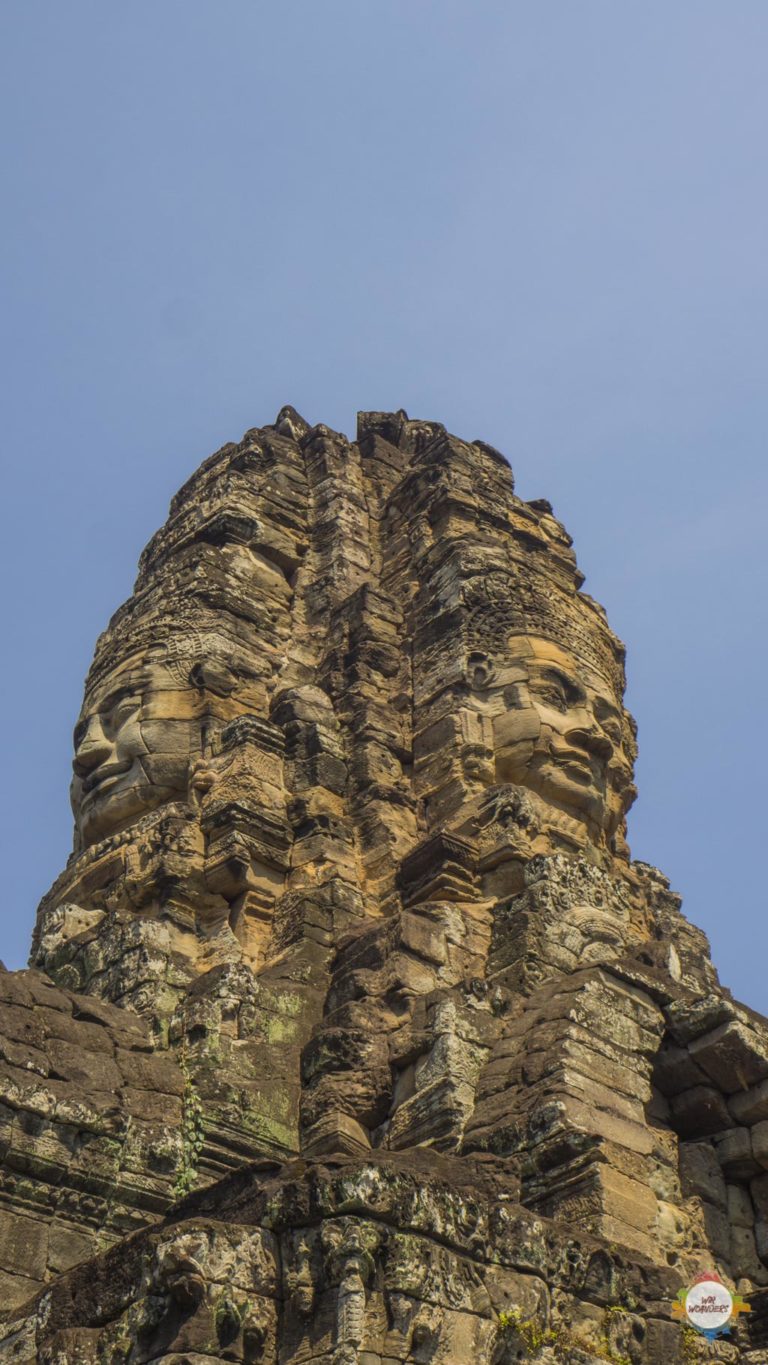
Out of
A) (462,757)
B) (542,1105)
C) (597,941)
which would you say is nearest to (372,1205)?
(542,1105)

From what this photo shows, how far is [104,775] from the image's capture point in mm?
17297

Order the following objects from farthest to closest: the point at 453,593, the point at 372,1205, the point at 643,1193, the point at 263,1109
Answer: the point at 453,593 < the point at 263,1109 < the point at 643,1193 < the point at 372,1205

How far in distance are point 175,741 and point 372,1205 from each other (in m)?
8.96

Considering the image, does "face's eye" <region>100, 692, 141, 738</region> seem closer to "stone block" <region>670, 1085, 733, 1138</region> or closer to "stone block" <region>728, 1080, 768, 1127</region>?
"stone block" <region>670, 1085, 733, 1138</region>

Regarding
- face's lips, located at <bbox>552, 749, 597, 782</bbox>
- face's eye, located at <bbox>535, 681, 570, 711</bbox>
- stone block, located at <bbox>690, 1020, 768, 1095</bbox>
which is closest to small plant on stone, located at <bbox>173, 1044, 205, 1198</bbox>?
stone block, located at <bbox>690, 1020, 768, 1095</bbox>

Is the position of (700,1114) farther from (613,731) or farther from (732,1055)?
(613,731)

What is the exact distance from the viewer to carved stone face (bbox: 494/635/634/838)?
16.5 m

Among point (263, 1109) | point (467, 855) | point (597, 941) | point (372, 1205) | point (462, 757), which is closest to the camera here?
point (372, 1205)

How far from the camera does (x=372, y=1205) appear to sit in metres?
8.66

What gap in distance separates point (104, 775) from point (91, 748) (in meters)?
0.36

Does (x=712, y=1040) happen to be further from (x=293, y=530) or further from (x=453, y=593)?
(x=293, y=530)

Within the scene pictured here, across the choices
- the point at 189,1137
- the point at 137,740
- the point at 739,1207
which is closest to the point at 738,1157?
the point at 739,1207

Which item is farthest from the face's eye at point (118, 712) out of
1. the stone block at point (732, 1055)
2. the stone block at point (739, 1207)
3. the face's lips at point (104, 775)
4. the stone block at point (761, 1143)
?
the stone block at point (739, 1207)

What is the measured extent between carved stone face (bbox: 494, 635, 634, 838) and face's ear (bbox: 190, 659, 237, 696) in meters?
2.85
